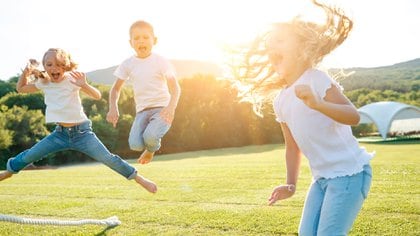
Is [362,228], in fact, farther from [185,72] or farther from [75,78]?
[185,72]

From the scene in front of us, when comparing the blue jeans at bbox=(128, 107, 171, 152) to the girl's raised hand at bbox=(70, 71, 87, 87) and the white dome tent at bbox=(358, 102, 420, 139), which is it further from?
the white dome tent at bbox=(358, 102, 420, 139)

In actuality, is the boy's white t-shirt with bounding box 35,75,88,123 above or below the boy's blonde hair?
below

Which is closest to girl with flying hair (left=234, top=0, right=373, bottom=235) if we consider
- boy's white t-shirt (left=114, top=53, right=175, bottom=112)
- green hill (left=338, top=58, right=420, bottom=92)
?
boy's white t-shirt (left=114, top=53, right=175, bottom=112)

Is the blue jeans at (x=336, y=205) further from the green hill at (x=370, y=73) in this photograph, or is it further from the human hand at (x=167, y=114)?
the green hill at (x=370, y=73)

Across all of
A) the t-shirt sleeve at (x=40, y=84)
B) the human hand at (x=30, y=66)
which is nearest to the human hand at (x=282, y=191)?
the t-shirt sleeve at (x=40, y=84)

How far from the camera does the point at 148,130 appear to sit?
18.5 feet

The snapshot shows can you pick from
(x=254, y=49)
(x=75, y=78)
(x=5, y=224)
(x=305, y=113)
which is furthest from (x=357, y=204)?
(x=5, y=224)

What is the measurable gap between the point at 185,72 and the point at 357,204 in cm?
9517

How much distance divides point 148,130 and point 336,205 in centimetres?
287

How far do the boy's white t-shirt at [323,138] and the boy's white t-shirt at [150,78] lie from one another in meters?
2.54

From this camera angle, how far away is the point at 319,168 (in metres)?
3.49

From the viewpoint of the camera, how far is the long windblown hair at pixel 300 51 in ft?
12.1

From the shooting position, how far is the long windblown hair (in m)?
3.70

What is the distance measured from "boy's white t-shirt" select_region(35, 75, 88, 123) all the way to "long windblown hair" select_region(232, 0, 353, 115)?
2.23 meters
